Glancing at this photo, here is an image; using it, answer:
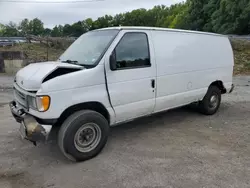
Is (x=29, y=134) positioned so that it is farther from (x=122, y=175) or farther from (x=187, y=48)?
(x=187, y=48)

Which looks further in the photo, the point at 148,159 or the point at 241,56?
the point at 241,56

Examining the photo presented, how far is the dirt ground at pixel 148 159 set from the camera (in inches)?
135

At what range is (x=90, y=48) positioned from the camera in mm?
4473

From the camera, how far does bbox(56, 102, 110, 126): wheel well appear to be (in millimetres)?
3892

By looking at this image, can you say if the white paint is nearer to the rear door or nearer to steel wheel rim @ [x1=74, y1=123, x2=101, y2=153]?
the rear door

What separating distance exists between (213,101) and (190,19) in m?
55.6

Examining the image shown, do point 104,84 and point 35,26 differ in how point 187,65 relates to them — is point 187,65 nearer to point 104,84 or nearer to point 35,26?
point 104,84

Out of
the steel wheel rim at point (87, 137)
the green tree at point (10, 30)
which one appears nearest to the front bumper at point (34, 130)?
the steel wheel rim at point (87, 137)

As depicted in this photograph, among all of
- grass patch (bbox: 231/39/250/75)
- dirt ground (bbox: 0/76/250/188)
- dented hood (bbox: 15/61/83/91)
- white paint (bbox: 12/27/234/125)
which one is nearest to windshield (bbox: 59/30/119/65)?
white paint (bbox: 12/27/234/125)

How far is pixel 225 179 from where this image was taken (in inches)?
134

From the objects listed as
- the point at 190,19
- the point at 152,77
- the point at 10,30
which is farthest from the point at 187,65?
the point at 10,30

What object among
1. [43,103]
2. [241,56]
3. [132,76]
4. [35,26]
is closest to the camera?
[43,103]

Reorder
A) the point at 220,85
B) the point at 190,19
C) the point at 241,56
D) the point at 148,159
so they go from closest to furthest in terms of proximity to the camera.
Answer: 1. the point at 148,159
2. the point at 220,85
3. the point at 241,56
4. the point at 190,19

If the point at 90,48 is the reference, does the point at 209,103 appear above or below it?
below
